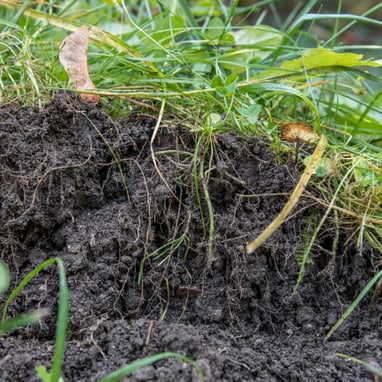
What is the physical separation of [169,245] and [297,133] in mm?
527

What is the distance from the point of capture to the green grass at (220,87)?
1.62 m

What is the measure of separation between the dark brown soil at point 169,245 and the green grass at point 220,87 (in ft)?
0.13

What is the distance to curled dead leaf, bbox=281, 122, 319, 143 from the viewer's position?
5.74 feet

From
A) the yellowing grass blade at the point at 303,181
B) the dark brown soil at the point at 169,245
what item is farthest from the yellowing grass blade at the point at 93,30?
the yellowing grass blade at the point at 303,181

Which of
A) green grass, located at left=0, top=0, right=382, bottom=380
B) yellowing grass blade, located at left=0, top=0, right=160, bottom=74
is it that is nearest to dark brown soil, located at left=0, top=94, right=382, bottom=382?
green grass, located at left=0, top=0, right=382, bottom=380

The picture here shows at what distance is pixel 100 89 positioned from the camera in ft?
5.92

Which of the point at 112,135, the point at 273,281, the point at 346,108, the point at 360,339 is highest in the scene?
the point at 112,135

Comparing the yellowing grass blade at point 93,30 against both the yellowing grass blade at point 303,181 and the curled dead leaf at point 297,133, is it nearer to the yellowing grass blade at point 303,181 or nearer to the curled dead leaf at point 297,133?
the curled dead leaf at point 297,133

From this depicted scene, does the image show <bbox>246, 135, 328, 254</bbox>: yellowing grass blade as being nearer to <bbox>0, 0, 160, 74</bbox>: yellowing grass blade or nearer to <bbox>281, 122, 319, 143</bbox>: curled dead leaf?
<bbox>281, 122, 319, 143</bbox>: curled dead leaf

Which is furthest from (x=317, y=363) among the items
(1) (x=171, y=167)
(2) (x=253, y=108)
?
(2) (x=253, y=108)

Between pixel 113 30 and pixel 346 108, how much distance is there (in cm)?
103

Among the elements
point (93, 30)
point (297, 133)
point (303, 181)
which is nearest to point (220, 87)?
point (297, 133)

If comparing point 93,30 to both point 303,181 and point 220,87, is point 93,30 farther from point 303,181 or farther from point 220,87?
point 303,181

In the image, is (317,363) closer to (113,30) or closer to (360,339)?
(360,339)
